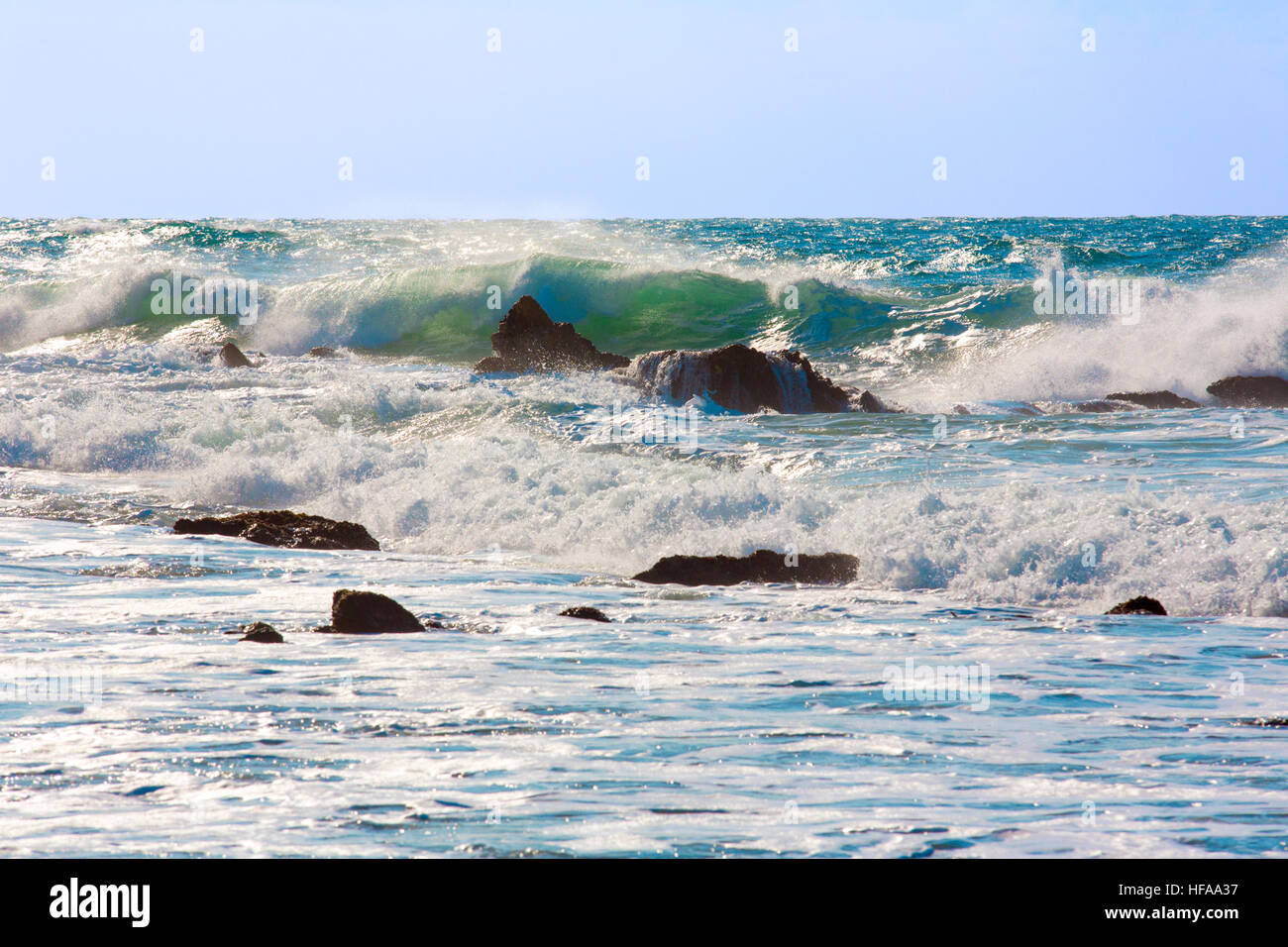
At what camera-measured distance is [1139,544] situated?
350 inches

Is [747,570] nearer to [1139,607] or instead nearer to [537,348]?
[1139,607]

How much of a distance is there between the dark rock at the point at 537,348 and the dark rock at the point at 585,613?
42.0ft

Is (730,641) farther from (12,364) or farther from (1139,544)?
(12,364)

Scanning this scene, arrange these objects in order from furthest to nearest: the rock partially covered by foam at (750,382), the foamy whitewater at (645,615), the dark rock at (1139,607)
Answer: the rock partially covered by foam at (750,382) < the dark rock at (1139,607) < the foamy whitewater at (645,615)

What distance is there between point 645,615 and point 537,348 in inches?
526

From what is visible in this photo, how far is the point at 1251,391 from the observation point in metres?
17.6

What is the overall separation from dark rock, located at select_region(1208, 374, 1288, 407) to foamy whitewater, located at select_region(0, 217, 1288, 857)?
1.74 meters

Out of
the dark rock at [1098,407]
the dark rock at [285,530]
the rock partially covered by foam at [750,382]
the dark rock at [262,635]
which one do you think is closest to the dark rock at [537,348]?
the rock partially covered by foam at [750,382]

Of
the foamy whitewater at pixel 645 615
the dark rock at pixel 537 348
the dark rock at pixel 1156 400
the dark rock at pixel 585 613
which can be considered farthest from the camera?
the dark rock at pixel 537 348

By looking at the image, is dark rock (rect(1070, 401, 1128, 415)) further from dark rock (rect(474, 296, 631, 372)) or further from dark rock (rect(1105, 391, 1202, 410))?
dark rock (rect(474, 296, 631, 372))

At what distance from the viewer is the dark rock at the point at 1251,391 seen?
17281mm

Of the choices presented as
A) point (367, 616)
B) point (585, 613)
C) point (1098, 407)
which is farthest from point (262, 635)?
point (1098, 407)

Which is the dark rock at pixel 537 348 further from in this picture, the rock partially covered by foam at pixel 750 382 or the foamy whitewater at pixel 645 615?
the rock partially covered by foam at pixel 750 382
